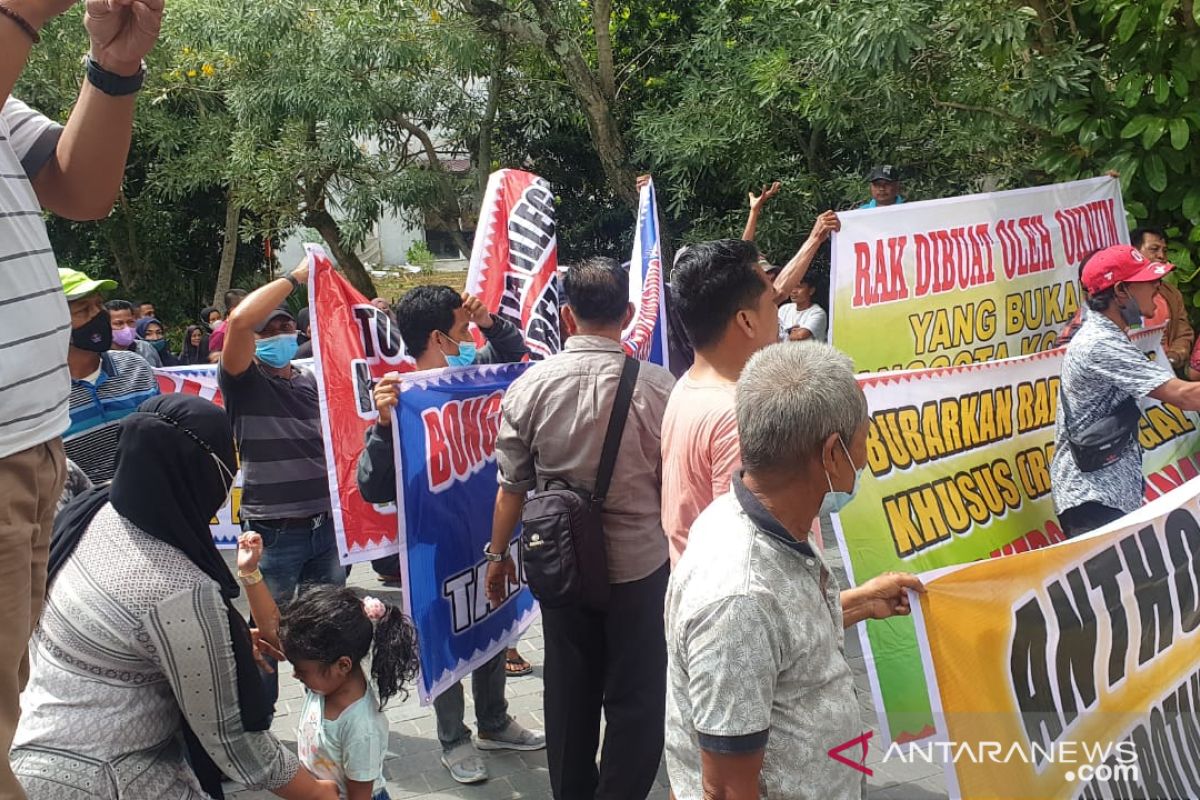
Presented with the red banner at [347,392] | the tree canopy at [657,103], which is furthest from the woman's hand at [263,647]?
the tree canopy at [657,103]

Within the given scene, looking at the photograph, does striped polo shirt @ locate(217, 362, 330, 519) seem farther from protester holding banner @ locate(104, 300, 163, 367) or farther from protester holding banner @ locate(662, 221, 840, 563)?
protester holding banner @ locate(104, 300, 163, 367)

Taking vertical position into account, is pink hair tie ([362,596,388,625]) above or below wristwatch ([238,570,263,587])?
below

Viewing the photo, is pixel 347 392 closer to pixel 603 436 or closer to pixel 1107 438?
pixel 603 436

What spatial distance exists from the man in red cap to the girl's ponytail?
8.62 feet

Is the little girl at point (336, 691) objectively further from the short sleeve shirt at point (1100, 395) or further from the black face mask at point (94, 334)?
the short sleeve shirt at point (1100, 395)

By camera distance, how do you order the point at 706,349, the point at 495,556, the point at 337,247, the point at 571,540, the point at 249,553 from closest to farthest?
the point at 706,349, the point at 249,553, the point at 571,540, the point at 495,556, the point at 337,247

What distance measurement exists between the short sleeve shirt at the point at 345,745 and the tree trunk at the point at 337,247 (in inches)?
435

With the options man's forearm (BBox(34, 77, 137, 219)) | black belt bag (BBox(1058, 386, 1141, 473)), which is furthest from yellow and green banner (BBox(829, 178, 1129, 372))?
man's forearm (BBox(34, 77, 137, 219))

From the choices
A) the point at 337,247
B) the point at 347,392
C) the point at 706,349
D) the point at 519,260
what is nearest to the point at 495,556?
the point at 347,392

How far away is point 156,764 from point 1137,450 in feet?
12.2

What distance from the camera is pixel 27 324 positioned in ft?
5.49

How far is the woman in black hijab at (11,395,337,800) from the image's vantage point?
249 centimetres

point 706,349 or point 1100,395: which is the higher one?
point 706,349

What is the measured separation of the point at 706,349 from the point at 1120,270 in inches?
83.1
